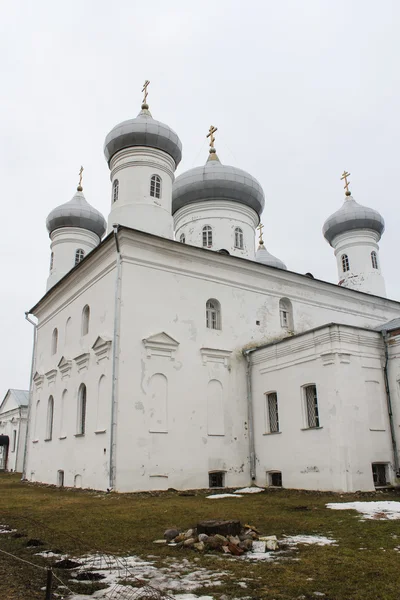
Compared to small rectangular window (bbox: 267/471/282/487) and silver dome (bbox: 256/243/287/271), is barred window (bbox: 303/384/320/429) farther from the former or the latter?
silver dome (bbox: 256/243/287/271)

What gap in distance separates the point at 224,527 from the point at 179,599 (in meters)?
2.32

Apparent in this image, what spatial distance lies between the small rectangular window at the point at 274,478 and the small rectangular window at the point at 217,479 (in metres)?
1.41

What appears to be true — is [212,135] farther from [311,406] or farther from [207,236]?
[311,406]

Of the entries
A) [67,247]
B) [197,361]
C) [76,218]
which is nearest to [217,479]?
[197,361]

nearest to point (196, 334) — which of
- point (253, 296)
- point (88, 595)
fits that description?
point (253, 296)

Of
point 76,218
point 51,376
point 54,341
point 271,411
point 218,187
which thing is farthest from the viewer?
point 76,218

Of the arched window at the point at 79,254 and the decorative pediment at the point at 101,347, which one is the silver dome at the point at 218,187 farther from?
the decorative pediment at the point at 101,347

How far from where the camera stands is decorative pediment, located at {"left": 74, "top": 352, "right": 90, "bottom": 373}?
17156 millimetres

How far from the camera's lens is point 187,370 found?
16141 millimetres

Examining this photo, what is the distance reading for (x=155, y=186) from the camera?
19453 mm

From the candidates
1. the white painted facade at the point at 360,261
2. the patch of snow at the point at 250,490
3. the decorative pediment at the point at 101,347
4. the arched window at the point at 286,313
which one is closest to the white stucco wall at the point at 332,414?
the patch of snow at the point at 250,490

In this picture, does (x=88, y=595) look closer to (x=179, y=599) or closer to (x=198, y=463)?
(x=179, y=599)

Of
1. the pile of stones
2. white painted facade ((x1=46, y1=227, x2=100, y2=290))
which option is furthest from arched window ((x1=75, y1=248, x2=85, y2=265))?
the pile of stones

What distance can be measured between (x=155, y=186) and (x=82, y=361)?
22.9 feet
